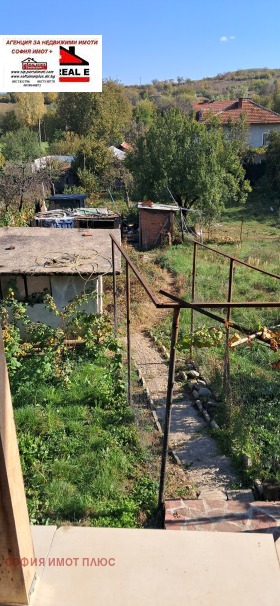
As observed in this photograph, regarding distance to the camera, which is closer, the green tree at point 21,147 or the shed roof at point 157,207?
the shed roof at point 157,207

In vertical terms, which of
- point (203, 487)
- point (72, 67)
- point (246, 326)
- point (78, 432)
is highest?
point (72, 67)

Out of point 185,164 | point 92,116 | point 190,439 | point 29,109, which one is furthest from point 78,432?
point 29,109

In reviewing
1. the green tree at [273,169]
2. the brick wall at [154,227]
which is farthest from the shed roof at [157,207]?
the green tree at [273,169]

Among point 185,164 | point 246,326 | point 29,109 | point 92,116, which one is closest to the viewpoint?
point 246,326

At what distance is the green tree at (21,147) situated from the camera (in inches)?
1219

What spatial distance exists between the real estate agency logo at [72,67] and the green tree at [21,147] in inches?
1076

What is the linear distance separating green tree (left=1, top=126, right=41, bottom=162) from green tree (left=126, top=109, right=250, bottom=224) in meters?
14.0

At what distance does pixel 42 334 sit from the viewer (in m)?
7.08

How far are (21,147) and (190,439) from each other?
29878 millimetres

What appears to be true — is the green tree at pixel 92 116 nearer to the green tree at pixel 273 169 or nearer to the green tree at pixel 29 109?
the green tree at pixel 29 109

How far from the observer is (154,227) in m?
17.2

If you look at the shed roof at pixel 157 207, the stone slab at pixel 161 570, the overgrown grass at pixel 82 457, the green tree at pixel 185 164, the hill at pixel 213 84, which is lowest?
the overgrown grass at pixel 82 457

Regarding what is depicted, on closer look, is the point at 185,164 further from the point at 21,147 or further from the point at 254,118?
the point at 254,118

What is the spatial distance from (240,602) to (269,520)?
2.13 m
